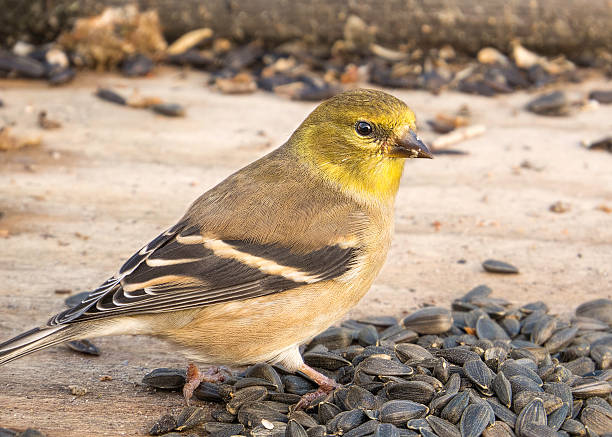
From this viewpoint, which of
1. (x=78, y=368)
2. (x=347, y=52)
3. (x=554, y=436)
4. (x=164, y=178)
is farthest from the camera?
(x=347, y=52)

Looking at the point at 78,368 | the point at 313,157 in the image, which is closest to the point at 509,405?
the point at 313,157

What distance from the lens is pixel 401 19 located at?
7664 millimetres

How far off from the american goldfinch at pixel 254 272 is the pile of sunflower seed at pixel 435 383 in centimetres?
17

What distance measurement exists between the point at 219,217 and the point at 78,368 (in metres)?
1.01

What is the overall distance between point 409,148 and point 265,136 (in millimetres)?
2893

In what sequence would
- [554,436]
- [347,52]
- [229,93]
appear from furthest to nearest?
[347,52]
[229,93]
[554,436]

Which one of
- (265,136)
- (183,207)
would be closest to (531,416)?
(183,207)

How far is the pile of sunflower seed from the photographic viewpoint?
10.8 feet

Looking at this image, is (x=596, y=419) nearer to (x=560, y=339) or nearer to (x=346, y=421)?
(x=560, y=339)

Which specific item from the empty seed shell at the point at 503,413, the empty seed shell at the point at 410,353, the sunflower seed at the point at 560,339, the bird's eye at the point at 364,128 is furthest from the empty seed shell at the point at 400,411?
the bird's eye at the point at 364,128

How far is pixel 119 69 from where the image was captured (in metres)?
7.68

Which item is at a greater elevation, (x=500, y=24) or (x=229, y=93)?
(x=500, y=24)

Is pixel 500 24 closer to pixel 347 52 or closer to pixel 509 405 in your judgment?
pixel 347 52

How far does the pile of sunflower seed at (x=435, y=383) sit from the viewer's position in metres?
3.29
